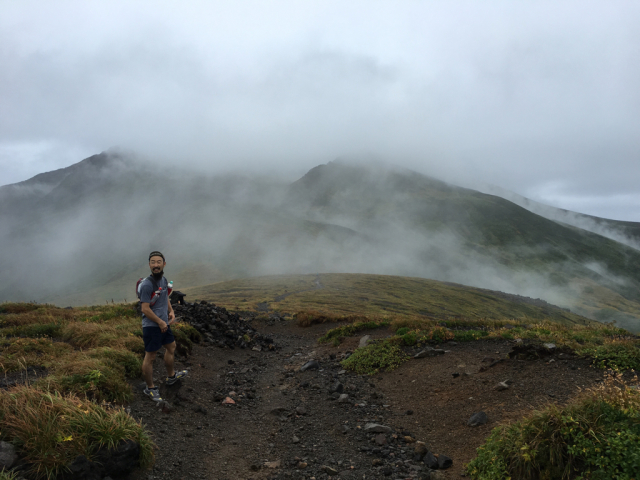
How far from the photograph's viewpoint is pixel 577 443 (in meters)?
4.85

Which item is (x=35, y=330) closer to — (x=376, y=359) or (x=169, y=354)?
(x=169, y=354)

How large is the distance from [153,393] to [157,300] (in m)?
2.28

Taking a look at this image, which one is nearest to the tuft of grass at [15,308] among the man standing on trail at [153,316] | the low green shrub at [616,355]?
the man standing on trail at [153,316]

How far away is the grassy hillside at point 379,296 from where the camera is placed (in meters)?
86.4

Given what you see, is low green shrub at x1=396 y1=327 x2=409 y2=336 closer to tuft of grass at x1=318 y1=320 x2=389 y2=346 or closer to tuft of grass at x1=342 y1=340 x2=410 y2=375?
tuft of grass at x1=342 y1=340 x2=410 y2=375

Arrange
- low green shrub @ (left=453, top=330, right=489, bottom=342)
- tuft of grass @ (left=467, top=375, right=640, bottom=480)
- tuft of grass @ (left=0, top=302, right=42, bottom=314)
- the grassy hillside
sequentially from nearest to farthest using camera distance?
tuft of grass @ (left=467, top=375, right=640, bottom=480) < low green shrub @ (left=453, top=330, right=489, bottom=342) < tuft of grass @ (left=0, top=302, right=42, bottom=314) < the grassy hillside

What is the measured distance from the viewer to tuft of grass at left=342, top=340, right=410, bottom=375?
1302 centimetres

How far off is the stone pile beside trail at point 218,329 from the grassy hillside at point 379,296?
53.0m

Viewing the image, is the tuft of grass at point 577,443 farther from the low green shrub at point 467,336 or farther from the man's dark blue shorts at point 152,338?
the low green shrub at point 467,336

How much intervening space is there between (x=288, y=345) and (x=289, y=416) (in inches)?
521

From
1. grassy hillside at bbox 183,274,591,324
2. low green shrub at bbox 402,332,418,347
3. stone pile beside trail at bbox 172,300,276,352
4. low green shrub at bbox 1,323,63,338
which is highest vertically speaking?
→ low green shrub at bbox 1,323,63,338

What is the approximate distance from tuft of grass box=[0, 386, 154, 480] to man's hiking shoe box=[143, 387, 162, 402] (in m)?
2.58

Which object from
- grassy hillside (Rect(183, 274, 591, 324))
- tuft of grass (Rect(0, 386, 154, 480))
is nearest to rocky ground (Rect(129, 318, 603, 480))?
tuft of grass (Rect(0, 386, 154, 480))

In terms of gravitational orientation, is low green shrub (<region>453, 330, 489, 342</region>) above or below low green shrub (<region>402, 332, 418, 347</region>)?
above
